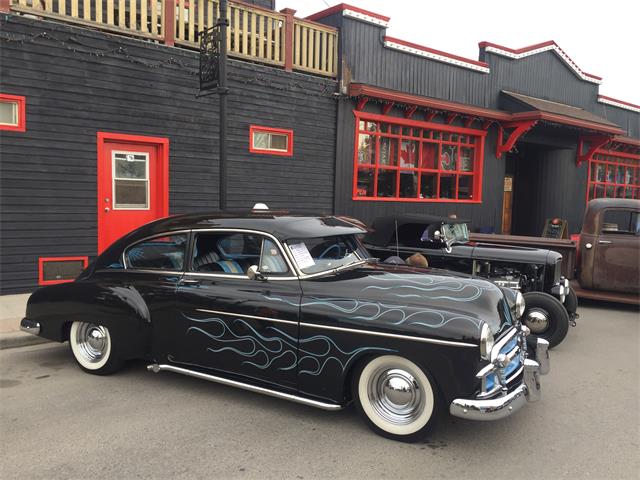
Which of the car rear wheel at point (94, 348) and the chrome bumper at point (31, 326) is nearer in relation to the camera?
the car rear wheel at point (94, 348)

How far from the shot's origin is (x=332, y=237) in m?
4.42

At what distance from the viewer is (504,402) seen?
325 cm

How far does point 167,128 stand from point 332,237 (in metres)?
5.53

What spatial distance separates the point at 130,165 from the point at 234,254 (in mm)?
5142

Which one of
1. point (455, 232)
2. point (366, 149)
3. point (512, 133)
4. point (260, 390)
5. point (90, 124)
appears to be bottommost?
point (260, 390)

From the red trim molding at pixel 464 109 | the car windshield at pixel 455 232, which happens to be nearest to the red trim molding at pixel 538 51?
the red trim molding at pixel 464 109

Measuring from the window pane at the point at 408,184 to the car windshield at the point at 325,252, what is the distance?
8.20m

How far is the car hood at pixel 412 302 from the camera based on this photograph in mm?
3354

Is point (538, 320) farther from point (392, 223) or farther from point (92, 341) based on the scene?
point (92, 341)

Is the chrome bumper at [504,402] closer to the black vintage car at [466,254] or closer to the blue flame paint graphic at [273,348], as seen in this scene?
the blue flame paint graphic at [273,348]

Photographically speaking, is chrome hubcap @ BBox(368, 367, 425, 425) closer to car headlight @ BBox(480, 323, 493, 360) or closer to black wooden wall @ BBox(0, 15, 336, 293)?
car headlight @ BBox(480, 323, 493, 360)

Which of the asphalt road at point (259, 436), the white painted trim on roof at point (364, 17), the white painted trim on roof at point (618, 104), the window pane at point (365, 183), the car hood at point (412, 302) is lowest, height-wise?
the asphalt road at point (259, 436)

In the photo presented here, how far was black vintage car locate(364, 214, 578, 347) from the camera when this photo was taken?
638 centimetres

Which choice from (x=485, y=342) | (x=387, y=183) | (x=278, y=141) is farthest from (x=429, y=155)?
(x=485, y=342)
